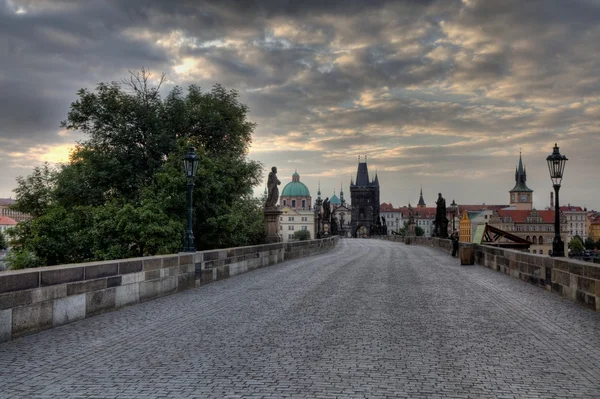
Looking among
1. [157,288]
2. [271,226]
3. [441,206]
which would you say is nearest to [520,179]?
[441,206]

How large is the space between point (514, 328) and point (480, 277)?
874 cm

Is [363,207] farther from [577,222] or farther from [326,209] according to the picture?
[326,209]

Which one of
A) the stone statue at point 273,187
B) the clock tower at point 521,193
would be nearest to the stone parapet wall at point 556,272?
the stone statue at point 273,187

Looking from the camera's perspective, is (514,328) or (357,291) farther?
(357,291)

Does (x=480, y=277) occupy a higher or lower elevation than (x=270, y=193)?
lower

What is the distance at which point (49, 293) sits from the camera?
7.70m

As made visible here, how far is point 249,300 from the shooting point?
10742mm

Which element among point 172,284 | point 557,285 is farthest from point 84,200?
point 557,285

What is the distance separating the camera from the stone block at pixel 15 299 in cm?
680

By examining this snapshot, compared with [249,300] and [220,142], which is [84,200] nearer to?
[220,142]

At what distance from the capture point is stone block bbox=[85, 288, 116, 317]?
28.4ft

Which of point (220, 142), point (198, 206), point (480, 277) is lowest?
point (480, 277)

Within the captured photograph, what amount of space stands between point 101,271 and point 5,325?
2.40 meters

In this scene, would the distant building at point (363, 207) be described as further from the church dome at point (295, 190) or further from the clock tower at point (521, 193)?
the clock tower at point (521, 193)
